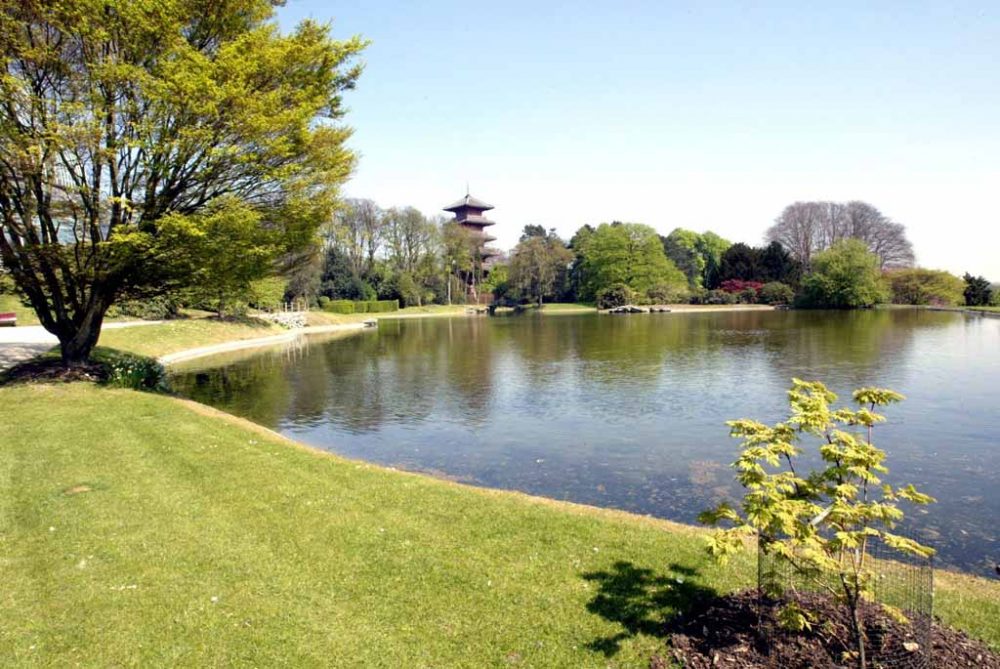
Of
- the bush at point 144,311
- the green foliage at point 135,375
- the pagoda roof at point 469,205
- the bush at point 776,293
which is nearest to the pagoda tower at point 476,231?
the pagoda roof at point 469,205

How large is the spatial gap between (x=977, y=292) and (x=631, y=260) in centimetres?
4042

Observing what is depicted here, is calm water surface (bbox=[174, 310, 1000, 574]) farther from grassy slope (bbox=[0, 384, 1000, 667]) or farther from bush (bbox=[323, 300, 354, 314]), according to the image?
bush (bbox=[323, 300, 354, 314])

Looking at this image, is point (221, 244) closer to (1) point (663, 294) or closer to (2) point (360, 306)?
(2) point (360, 306)

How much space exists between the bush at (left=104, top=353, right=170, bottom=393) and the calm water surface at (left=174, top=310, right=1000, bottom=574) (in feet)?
4.56

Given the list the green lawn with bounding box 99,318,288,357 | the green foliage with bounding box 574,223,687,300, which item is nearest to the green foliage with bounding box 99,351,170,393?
the green lawn with bounding box 99,318,288,357

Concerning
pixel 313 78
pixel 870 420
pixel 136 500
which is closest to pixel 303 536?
pixel 136 500

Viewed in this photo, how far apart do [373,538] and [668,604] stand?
3245 mm

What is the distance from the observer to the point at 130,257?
14734 mm

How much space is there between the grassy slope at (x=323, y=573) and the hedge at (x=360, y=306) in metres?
58.3

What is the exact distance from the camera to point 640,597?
5496 millimetres

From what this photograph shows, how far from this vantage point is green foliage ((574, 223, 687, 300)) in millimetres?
82312

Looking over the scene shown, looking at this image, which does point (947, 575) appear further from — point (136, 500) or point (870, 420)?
point (136, 500)

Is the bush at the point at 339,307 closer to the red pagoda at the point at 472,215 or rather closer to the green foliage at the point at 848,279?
the red pagoda at the point at 472,215

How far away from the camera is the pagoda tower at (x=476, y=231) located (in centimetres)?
9050
